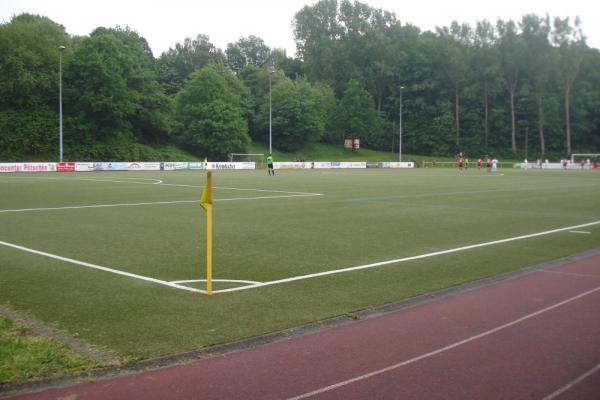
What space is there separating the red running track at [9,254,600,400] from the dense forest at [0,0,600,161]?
6520 cm

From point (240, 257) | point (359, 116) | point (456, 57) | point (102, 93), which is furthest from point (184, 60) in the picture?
point (240, 257)

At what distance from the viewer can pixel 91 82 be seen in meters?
69.7

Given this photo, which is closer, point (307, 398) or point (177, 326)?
point (307, 398)

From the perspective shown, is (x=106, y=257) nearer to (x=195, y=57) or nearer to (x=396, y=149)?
(x=396, y=149)

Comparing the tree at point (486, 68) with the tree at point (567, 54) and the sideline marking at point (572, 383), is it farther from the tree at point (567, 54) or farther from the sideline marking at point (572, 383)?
the sideline marking at point (572, 383)

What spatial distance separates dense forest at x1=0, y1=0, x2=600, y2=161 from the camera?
69.0 metres

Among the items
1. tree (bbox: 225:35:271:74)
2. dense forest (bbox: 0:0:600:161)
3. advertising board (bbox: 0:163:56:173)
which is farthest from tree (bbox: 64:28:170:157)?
tree (bbox: 225:35:271:74)

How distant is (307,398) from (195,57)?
11296cm

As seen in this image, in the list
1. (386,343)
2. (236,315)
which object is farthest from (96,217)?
(386,343)

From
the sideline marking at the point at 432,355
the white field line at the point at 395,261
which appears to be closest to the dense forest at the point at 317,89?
the white field line at the point at 395,261

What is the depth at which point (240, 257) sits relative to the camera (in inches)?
418

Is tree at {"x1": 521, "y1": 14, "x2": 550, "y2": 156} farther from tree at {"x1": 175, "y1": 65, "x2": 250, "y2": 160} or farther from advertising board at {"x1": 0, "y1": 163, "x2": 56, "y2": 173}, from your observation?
advertising board at {"x1": 0, "y1": 163, "x2": 56, "y2": 173}

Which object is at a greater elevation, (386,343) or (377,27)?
(377,27)

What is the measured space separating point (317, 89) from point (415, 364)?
9687 cm
